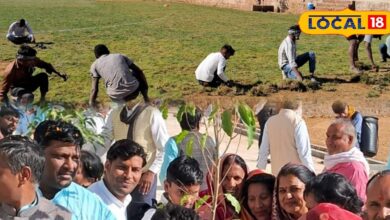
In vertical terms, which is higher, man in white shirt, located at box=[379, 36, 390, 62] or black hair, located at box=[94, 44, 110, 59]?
black hair, located at box=[94, 44, 110, 59]

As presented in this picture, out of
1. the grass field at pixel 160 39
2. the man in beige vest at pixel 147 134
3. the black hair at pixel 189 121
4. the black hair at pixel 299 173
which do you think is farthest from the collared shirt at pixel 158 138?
the grass field at pixel 160 39

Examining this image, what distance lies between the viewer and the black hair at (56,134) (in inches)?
155

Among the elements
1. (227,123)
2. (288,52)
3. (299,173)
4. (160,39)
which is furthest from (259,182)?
(160,39)

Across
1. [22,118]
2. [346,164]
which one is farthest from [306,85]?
[346,164]

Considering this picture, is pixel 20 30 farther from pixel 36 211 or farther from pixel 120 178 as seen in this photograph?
pixel 36 211

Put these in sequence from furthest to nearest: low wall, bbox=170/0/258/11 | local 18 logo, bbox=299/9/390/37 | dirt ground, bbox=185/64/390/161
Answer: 1. low wall, bbox=170/0/258/11
2. local 18 logo, bbox=299/9/390/37
3. dirt ground, bbox=185/64/390/161

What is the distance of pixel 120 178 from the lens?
4.03m

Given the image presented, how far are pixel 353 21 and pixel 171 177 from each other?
9.72 meters

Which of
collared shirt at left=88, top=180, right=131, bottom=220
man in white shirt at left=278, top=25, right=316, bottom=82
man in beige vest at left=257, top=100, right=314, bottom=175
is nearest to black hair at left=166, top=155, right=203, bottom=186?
collared shirt at left=88, top=180, right=131, bottom=220

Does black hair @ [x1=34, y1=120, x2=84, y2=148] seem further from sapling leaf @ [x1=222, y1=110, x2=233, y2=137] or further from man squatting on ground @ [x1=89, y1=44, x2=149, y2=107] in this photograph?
man squatting on ground @ [x1=89, y1=44, x2=149, y2=107]

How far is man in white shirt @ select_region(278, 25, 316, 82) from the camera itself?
11719mm

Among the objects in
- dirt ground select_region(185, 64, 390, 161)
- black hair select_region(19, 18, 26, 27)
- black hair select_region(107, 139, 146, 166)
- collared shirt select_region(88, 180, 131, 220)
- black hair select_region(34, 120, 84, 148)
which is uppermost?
Answer: black hair select_region(19, 18, 26, 27)

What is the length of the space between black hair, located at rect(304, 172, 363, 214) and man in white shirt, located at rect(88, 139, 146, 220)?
85 cm

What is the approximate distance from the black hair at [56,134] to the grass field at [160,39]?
6.04 m
